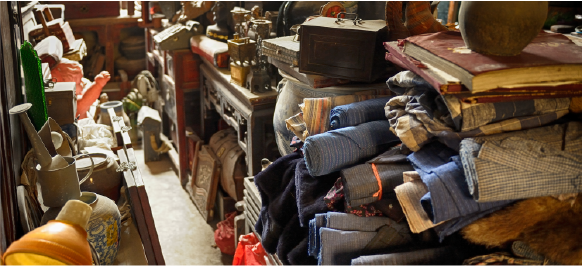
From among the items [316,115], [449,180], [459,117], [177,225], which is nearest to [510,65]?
[459,117]

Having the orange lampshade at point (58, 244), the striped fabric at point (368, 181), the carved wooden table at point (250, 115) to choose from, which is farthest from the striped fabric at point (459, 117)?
the carved wooden table at point (250, 115)

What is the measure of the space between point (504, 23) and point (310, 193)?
76 cm

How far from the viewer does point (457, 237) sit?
133 cm

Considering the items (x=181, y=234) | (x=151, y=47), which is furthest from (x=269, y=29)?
(x=151, y=47)

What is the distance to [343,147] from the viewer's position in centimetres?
153

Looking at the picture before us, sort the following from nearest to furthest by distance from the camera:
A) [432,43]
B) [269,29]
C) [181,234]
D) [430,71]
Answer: [430,71]
[432,43]
[269,29]
[181,234]

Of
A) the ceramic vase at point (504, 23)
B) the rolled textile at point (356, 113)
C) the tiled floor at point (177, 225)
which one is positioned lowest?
the tiled floor at point (177, 225)

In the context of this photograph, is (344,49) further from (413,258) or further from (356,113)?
(413,258)

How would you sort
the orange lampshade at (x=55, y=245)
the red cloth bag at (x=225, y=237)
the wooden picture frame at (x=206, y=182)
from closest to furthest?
the orange lampshade at (x=55, y=245), the red cloth bag at (x=225, y=237), the wooden picture frame at (x=206, y=182)

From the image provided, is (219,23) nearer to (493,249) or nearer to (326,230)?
(326,230)

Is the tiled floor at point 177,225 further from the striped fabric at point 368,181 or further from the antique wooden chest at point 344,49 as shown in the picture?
the striped fabric at point 368,181

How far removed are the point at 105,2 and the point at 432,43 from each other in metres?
5.29

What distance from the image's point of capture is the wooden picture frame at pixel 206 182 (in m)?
3.99

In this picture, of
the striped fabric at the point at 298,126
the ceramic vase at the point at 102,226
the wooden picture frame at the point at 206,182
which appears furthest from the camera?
the wooden picture frame at the point at 206,182
